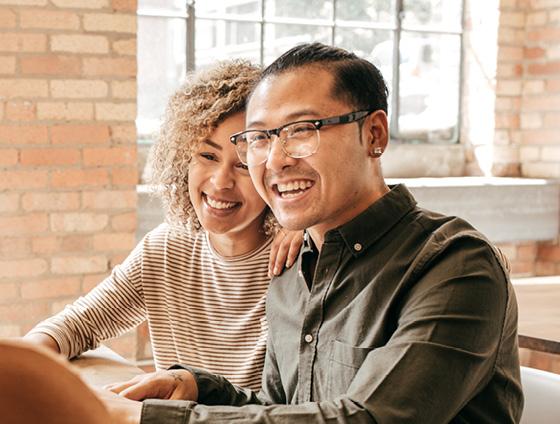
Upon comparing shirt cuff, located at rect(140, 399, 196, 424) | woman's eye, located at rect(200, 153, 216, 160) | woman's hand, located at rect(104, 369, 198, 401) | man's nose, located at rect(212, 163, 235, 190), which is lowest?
woman's hand, located at rect(104, 369, 198, 401)

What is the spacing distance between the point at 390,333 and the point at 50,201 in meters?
2.57

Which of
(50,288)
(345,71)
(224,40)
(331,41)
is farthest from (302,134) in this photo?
(331,41)

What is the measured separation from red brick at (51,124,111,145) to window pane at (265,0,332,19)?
54.7 inches

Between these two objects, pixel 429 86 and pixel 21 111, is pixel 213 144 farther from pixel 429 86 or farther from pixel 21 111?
pixel 429 86

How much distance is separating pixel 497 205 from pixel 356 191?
3.49 m

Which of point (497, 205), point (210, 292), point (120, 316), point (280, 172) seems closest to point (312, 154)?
point (280, 172)

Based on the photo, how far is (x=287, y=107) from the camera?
142cm

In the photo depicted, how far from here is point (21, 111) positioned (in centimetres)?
352

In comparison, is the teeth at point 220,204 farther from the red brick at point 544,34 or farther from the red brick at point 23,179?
the red brick at point 544,34

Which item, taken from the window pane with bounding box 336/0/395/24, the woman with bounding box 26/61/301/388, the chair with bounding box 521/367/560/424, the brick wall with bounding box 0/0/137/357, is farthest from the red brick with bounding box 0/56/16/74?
the chair with bounding box 521/367/560/424

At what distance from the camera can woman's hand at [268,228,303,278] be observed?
169cm

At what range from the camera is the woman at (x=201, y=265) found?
1919mm

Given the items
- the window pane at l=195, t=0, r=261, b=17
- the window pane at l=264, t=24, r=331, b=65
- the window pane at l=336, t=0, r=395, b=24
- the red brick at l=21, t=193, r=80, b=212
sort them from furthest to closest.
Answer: the window pane at l=336, t=0, r=395, b=24
the window pane at l=264, t=24, r=331, b=65
the window pane at l=195, t=0, r=261, b=17
the red brick at l=21, t=193, r=80, b=212

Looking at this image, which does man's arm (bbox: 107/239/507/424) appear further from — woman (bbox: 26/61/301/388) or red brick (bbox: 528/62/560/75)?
red brick (bbox: 528/62/560/75)
